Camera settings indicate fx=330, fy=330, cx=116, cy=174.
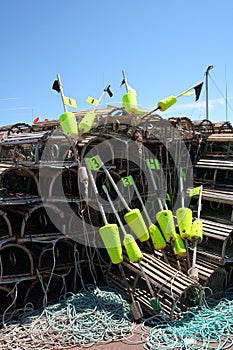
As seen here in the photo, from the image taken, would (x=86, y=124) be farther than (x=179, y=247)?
No

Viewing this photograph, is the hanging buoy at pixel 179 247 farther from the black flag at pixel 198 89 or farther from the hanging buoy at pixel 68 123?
the black flag at pixel 198 89

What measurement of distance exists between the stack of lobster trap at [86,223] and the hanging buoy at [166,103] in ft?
1.72

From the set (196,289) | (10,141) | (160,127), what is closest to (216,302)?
(196,289)

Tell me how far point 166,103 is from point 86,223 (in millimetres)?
2158

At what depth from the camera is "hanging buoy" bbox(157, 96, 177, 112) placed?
4.81 metres

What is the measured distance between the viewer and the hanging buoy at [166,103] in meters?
4.81

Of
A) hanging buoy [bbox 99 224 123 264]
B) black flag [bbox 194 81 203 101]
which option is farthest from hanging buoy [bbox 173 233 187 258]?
black flag [bbox 194 81 203 101]

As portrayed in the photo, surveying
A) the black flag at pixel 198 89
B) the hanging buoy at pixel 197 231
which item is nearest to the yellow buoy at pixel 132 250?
the hanging buoy at pixel 197 231

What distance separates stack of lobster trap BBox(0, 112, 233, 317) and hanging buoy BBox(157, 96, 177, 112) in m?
0.52

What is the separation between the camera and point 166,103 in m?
4.83

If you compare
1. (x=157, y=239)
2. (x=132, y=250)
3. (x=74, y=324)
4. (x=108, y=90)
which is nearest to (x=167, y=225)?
(x=157, y=239)

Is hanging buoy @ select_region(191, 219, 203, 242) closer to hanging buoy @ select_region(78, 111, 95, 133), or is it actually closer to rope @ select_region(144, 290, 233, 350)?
rope @ select_region(144, 290, 233, 350)

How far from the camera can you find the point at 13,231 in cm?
469

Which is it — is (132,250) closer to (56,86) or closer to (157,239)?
(157,239)
